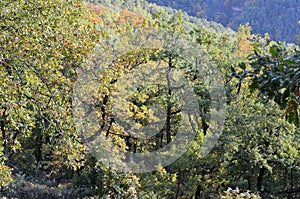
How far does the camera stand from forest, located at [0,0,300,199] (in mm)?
4406

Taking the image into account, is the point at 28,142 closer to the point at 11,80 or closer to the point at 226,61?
the point at 226,61

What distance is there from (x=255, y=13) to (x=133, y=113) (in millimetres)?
100074

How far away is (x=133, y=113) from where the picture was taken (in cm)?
1368

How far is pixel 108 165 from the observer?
36.8 feet

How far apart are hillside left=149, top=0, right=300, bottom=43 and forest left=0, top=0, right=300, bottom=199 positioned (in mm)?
82879

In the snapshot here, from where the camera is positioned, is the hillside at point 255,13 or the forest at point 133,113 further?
the hillside at point 255,13

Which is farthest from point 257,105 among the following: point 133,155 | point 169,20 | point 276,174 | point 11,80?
point 11,80

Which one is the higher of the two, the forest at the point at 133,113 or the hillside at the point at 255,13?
the hillside at the point at 255,13

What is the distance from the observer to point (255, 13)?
106812 mm

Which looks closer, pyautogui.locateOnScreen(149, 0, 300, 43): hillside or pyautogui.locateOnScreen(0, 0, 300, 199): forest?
pyautogui.locateOnScreen(0, 0, 300, 199): forest

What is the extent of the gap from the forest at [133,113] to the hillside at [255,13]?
8288cm

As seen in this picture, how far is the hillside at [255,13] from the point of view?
3952 inches

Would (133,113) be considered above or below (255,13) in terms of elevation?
below

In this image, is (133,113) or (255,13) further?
(255,13)
